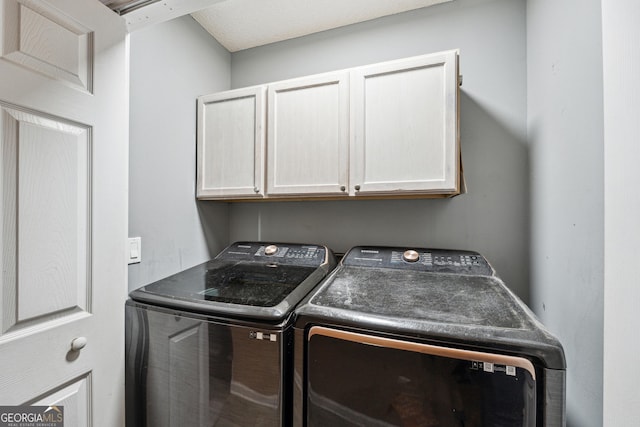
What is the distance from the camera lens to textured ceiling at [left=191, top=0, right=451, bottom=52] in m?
1.57

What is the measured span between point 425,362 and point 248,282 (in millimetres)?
841

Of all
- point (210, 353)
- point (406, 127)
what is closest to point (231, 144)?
point (406, 127)

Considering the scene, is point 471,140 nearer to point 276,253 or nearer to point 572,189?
point 572,189

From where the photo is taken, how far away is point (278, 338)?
2.87 feet

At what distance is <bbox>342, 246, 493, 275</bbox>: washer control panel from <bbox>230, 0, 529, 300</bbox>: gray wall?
140 millimetres

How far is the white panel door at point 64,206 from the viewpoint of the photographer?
728 mm

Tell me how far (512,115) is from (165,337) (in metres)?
2.07

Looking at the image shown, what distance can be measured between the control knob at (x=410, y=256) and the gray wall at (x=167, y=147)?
1316mm

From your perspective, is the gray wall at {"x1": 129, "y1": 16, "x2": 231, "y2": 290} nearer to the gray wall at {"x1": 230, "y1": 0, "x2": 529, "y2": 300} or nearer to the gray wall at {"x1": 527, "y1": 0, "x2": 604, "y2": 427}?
the gray wall at {"x1": 230, "y1": 0, "x2": 529, "y2": 300}

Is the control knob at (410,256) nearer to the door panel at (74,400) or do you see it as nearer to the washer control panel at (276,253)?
the washer control panel at (276,253)

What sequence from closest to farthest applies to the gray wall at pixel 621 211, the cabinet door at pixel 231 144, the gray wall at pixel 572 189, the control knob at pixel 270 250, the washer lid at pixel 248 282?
1. the gray wall at pixel 621 211
2. the gray wall at pixel 572 189
3. the washer lid at pixel 248 282
4. the cabinet door at pixel 231 144
5. the control knob at pixel 270 250

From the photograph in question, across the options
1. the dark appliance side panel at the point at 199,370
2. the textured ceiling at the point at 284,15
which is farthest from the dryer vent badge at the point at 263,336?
the textured ceiling at the point at 284,15

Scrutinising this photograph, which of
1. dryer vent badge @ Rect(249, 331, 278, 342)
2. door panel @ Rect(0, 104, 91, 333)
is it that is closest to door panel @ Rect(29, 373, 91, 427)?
door panel @ Rect(0, 104, 91, 333)

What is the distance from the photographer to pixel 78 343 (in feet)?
2.87
